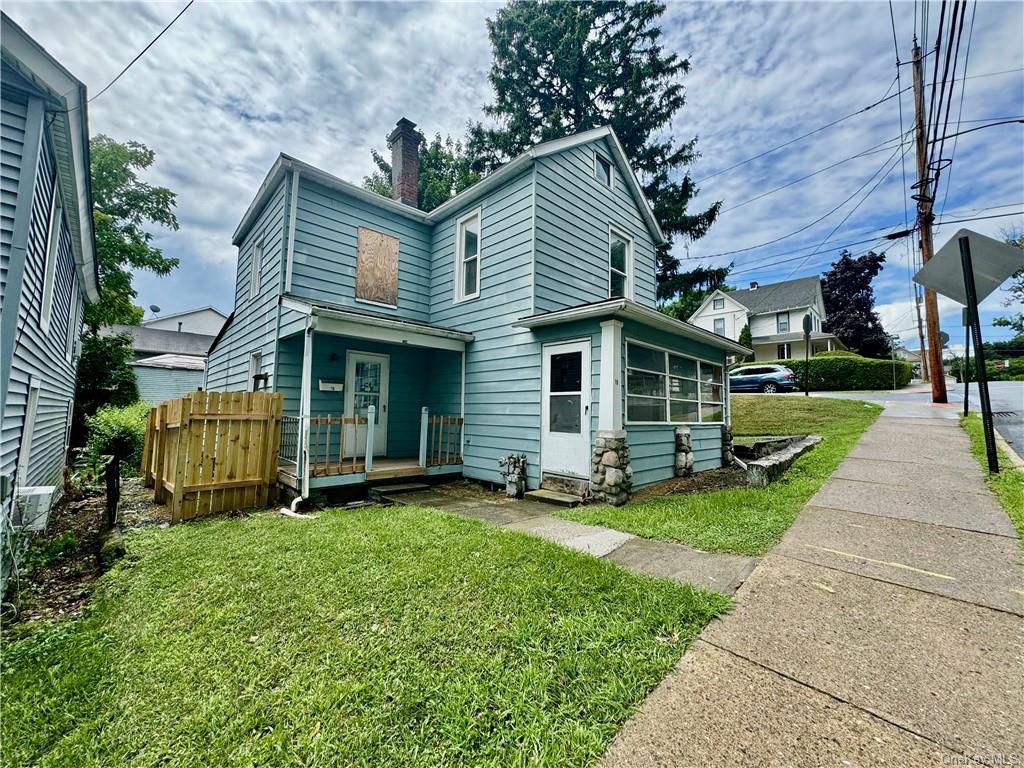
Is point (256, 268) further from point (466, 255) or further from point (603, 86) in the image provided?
point (603, 86)

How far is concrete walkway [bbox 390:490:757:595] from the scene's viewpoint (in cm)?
327

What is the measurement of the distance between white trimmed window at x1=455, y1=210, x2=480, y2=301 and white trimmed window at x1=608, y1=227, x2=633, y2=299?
10.9 ft

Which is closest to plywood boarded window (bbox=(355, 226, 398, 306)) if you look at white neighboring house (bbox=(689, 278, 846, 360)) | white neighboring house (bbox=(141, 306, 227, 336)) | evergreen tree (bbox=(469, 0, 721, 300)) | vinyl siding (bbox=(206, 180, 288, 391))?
vinyl siding (bbox=(206, 180, 288, 391))

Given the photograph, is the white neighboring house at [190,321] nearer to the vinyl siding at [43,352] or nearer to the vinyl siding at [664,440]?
the vinyl siding at [43,352]

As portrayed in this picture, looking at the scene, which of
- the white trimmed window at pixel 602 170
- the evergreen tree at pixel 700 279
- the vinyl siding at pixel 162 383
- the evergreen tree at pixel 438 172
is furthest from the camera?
the vinyl siding at pixel 162 383

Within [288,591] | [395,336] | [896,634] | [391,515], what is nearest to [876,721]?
[896,634]

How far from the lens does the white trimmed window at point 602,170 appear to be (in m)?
9.28

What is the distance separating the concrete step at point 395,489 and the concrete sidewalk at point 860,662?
5.26 m

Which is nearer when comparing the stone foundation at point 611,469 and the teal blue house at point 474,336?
the stone foundation at point 611,469

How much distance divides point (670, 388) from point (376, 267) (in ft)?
21.3

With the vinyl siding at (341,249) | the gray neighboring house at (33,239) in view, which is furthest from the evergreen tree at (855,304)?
the gray neighboring house at (33,239)

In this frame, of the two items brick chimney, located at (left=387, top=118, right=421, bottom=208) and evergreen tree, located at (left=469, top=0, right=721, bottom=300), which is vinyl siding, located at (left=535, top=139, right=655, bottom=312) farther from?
evergreen tree, located at (left=469, top=0, right=721, bottom=300)

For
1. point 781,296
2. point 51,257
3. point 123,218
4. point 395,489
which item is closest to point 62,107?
point 51,257

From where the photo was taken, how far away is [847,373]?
2197cm
